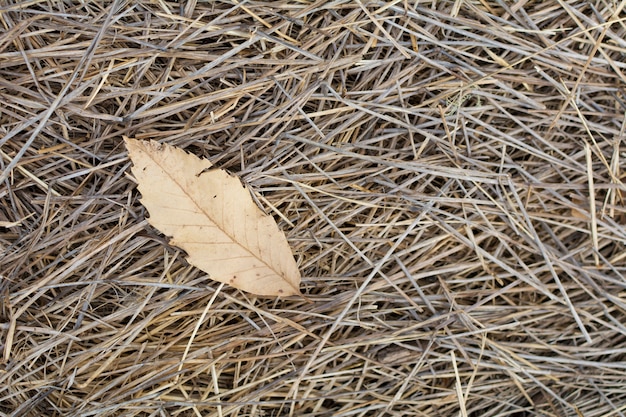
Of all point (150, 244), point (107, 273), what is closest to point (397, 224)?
point (150, 244)

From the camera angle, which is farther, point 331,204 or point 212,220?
point 331,204

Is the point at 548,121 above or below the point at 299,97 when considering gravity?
below

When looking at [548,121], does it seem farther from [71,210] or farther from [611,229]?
[71,210]

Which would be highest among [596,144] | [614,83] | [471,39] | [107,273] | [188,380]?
[471,39]
